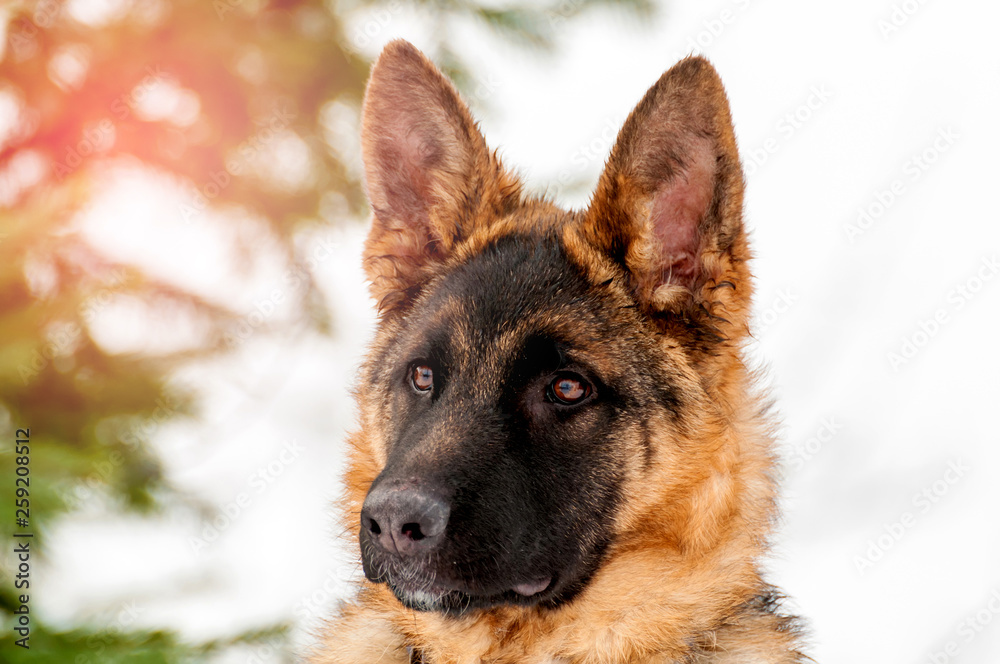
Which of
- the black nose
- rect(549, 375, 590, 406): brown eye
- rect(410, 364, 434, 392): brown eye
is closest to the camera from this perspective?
the black nose

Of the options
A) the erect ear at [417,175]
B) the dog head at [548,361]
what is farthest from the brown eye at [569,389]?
the erect ear at [417,175]

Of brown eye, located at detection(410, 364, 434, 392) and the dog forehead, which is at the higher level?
the dog forehead

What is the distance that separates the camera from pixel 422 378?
3.16m

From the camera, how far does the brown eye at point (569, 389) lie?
2943 mm

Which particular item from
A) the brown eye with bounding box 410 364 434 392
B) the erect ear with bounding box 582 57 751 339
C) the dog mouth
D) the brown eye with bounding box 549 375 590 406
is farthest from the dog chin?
the erect ear with bounding box 582 57 751 339

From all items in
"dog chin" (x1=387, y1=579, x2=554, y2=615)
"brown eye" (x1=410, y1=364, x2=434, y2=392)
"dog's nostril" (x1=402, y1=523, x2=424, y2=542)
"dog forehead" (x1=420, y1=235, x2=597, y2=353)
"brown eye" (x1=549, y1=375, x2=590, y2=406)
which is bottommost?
"dog chin" (x1=387, y1=579, x2=554, y2=615)

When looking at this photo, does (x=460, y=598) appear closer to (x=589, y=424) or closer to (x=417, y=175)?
(x=589, y=424)

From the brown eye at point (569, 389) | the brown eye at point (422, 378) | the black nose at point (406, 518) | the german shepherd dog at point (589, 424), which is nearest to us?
the black nose at point (406, 518)

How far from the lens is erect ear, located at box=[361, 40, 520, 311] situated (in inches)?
129

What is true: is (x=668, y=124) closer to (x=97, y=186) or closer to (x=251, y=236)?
(x=97, y=186)

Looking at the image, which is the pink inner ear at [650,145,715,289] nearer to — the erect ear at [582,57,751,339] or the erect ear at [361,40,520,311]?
the erect ear at [582,57,751,339]

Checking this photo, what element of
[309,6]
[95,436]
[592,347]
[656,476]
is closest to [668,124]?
[592,347]

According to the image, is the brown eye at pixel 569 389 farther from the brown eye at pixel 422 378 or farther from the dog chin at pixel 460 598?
the dog chin at pixel 460 598

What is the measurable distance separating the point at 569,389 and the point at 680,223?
757 millimetres
